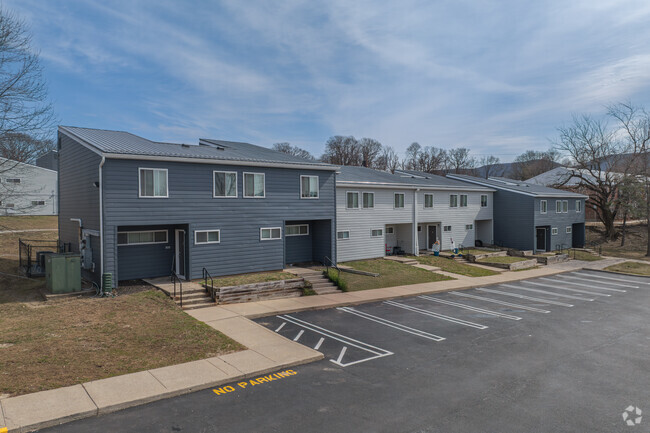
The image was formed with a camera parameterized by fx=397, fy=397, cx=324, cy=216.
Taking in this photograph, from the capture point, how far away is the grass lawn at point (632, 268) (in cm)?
2702

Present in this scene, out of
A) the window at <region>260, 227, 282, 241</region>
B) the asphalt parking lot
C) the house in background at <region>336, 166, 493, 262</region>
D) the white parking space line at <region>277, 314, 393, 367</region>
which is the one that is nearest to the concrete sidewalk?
the asphalt parking lot

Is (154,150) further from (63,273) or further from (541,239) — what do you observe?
(541,239)

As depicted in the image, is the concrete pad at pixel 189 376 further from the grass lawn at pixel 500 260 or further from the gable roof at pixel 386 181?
the grass lawn at pixel 500 260

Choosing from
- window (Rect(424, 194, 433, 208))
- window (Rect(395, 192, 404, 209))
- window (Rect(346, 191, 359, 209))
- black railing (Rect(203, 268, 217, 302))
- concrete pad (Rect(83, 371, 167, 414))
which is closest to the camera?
concrete pad (Rect(83, 371, 167, 414))

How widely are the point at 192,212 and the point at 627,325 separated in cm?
1774

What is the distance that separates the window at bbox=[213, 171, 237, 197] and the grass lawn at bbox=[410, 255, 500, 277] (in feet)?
47.3

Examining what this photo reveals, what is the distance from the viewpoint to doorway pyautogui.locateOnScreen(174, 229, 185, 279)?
18781 mm

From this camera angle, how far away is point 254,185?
1992 centimetres

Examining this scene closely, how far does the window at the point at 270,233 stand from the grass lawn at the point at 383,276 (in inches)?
133

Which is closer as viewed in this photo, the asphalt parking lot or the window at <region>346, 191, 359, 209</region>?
the asphalt parking lot

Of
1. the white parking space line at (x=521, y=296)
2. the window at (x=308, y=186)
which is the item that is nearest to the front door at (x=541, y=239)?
the white parking space line at (x=521, y=296)

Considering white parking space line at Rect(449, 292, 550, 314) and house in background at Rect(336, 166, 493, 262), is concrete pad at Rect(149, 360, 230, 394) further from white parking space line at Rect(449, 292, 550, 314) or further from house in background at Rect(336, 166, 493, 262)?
house in background at Rect(336, 166, 493, 262)

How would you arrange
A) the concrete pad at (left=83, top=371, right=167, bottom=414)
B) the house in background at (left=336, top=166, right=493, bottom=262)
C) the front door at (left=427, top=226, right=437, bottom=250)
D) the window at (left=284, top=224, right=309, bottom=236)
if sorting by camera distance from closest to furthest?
the concrete pad at (left=83, top=371, right=167, bottom=414) < the window at (left=284, top=224, right=309, bottom=236) < the house in background at (left=336, top=166, right=493, bottom=262) < the front door at (left=427, top=226, right=437, bottom=250)

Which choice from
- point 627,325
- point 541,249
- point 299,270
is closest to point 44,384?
point 299,270
